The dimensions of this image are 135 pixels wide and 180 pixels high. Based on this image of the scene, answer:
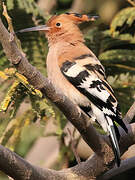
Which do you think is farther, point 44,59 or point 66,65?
point 44,59

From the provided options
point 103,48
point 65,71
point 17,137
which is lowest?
point 17,137

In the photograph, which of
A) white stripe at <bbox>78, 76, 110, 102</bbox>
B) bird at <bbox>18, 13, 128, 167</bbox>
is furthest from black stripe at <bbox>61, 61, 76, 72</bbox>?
white stripe at <bbox>78, 76, 110, 102</bbox>

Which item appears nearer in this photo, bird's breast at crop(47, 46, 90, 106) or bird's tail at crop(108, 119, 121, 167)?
bird's tail at crop(108, 119, 121, 167)

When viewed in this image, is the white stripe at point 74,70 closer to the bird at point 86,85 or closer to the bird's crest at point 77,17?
the bird at point 86,85

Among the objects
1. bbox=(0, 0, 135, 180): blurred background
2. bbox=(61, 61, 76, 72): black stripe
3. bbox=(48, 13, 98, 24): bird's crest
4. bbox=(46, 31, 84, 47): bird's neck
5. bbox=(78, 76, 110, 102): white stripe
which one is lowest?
bbox=(0, 0, 135, 180): blurred background

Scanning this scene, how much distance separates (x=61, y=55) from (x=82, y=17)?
1.28ft

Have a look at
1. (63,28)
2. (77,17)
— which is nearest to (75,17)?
(77,17)

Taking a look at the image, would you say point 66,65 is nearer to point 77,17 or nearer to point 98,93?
point 98,93

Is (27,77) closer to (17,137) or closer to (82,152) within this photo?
(17,137)

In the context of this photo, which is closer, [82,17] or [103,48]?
[82,17]

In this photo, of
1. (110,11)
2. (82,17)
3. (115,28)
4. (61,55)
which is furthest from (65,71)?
(110,11)

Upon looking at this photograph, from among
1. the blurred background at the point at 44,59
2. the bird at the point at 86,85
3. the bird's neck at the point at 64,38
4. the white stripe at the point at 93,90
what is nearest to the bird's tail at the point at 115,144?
the bird at the point at 86,85

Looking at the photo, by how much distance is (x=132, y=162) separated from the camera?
2881mm

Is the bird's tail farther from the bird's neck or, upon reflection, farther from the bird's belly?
the bird's neck
